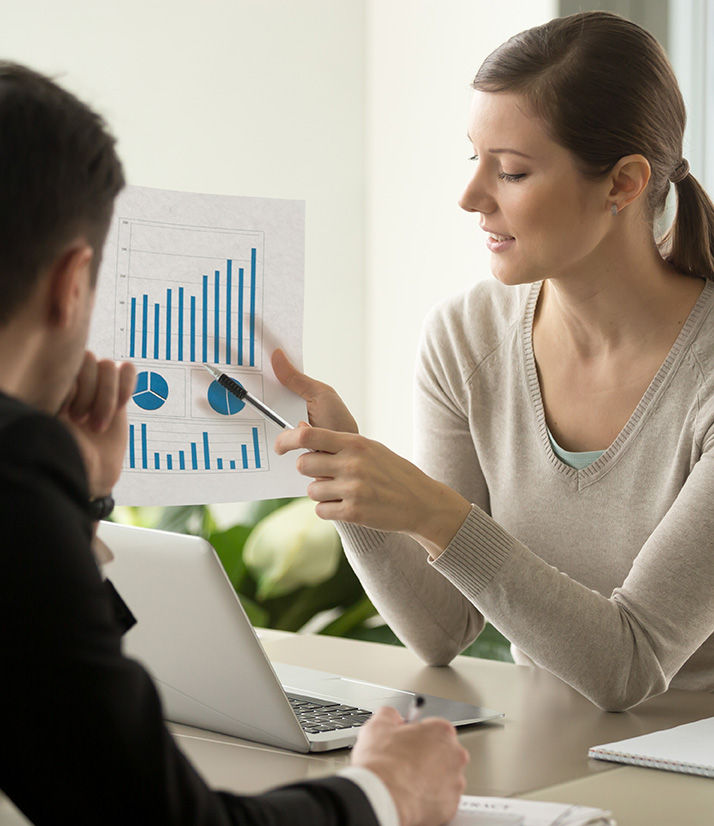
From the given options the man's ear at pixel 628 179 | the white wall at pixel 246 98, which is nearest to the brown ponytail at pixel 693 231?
the man's ear at pixel 628 179

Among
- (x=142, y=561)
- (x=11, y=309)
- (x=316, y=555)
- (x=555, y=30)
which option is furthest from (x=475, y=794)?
(x=316, y=555)

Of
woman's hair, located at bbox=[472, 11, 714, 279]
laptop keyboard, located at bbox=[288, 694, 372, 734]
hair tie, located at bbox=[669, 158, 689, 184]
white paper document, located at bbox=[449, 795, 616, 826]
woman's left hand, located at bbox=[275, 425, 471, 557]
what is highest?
woman's hair, located at bbox=[472, 11, 714, 279]

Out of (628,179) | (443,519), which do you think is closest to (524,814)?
(443,519)

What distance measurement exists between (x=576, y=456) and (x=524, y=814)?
0.74 m

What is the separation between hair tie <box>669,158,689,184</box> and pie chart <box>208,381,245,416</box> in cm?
68

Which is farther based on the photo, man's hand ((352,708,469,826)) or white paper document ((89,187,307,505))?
white paper document ((89,187,307,505))

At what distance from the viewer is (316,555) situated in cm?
221

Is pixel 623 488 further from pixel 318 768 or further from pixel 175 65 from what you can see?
pixel 175 65

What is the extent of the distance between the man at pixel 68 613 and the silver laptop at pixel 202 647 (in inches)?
5.9

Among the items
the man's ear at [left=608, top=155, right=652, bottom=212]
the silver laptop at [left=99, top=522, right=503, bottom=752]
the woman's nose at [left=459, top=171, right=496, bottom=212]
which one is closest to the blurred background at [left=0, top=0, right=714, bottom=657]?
the man's ear at [left=608, top=155, right=652, bottom=212]

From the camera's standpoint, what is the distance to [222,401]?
1.07m

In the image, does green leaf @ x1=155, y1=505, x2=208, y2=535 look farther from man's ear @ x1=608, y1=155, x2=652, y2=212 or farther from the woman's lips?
man's ear @ x1=608, y1=155, x2=652, y2=212

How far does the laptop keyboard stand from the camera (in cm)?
89

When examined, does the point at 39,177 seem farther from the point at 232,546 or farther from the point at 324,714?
the point at 232,546
